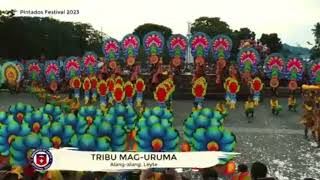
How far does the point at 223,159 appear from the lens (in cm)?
504

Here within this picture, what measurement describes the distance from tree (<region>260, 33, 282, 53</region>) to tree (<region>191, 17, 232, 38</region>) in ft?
45.0

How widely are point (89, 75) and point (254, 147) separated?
7.52 meters

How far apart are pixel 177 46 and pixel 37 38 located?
29.0 meters

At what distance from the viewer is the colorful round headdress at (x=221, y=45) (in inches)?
749

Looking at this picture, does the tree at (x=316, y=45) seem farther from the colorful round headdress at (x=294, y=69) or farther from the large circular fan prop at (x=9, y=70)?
the large circular fan prop at (x=9, y=70)

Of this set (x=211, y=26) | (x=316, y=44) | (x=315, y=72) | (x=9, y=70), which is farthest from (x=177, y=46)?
(x=211, y=26)

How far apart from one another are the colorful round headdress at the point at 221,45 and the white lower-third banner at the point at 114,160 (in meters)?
14.5

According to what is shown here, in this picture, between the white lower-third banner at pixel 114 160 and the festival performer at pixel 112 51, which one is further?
the festival performer at pixel 112 51

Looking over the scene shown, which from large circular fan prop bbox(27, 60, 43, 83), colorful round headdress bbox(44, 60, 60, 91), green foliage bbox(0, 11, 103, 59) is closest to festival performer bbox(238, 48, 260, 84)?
colorful round headdress bbox(44, 60, 60, 91)

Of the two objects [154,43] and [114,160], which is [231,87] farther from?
[114,160]

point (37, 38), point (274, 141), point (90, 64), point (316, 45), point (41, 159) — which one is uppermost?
point (37, 38)

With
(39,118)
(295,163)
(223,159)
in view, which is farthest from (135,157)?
(295,163)

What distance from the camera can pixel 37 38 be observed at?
4600 centimetres

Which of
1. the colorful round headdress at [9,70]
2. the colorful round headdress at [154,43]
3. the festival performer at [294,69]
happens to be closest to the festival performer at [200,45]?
the colorful round headdress at [154,43]
